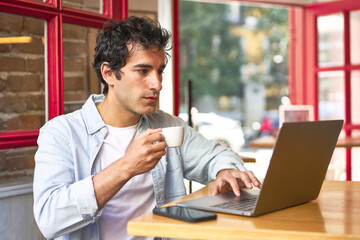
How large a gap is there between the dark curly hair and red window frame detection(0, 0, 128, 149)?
0.70 ft

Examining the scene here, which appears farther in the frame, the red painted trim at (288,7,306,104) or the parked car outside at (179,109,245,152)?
the parked car outside at (179,109,245,152)

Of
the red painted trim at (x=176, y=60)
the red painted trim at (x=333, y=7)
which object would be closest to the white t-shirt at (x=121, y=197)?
the red painted trim at (x=176, y=60)

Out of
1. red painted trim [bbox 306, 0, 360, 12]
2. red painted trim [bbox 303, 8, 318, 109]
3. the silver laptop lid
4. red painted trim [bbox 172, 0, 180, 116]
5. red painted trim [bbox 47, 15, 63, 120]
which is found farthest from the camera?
red painted trim [bbox 303, 8, 318, 109]

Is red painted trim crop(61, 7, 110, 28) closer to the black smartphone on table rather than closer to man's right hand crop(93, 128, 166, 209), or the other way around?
man's right hand crop(93, 128, 166, 209)

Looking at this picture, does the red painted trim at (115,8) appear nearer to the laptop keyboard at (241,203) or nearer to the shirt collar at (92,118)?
the shirt collar at (92,118)

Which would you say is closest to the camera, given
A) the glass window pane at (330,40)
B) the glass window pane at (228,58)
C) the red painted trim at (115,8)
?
the red painted trim at (115,8)

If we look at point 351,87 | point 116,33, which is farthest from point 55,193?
point 351,87

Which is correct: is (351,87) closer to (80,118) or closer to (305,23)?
(305,23)

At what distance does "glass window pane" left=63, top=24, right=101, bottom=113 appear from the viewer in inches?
79.0

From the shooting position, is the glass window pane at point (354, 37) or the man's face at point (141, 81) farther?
the glass window pane at point (354, 37)

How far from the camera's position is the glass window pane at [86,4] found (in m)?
1.99

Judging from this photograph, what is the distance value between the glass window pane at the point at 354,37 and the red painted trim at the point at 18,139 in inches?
124

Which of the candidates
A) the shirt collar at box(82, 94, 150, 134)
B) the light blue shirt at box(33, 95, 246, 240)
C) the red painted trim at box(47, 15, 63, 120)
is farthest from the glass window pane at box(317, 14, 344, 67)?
the shirt collar at box(82, 94, 150, 134)

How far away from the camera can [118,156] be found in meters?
1.67
